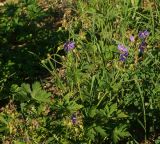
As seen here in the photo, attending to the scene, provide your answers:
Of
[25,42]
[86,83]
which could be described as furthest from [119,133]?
[25,42]

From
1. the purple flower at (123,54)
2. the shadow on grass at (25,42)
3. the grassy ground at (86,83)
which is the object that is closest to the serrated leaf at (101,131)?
the grassy ground at (86,83)

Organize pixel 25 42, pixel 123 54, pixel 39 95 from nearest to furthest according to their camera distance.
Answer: pixel 39 95 < pixel 123 54 < pixel 25 42

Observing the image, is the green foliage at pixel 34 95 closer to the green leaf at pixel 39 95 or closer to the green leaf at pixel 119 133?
the green leaf at pixel 39 95

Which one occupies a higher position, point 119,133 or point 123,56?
point 123,56

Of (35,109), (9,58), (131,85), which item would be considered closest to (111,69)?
(131,85)

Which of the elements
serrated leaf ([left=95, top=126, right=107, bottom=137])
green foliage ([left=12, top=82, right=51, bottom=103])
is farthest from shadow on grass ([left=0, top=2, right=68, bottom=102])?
serrated leaf ([left=95, top=126, right=107, bottom=137])

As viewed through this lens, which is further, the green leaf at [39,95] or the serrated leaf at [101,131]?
the green leaf at [39,95]

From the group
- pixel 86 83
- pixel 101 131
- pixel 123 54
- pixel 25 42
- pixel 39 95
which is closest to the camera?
pixel 101 131

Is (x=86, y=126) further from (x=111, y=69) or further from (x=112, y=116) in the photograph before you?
(x=111, y=69)

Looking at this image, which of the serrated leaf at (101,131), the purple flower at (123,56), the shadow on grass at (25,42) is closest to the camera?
the serrated leaf at (101,131)

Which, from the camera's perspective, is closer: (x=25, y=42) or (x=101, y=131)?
(x=101, y=131)

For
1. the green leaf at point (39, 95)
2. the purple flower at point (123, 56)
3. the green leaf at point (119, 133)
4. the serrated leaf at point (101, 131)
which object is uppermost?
the purple flower at point (123, 56)

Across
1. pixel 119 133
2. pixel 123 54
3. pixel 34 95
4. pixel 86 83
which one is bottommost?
pixel 119 133

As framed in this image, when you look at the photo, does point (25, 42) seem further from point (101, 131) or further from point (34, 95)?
point (101, 131)
